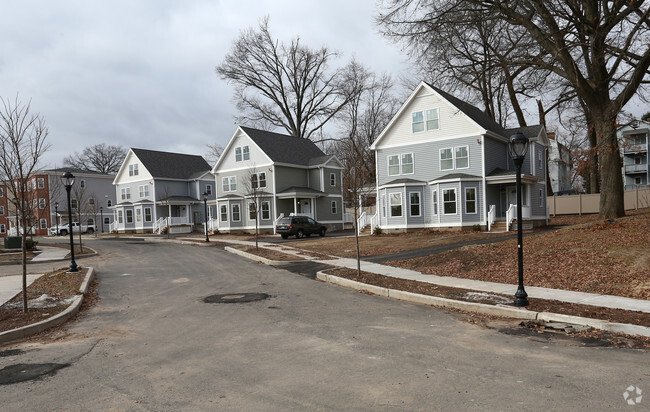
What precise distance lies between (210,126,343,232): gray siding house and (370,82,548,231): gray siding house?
29.9ft

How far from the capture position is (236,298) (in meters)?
10.4

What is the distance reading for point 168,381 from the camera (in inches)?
199

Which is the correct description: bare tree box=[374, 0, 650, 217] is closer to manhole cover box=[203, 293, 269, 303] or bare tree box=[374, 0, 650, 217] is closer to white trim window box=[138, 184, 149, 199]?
manhole cover box=[203, 293, 269, 303]

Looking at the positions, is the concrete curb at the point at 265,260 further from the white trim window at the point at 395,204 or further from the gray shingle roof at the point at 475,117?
the gray shingle roof at the point at 475,117

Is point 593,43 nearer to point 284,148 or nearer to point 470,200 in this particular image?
point 470,200

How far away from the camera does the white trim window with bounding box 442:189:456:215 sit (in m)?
27.8

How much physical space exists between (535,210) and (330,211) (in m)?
17.8

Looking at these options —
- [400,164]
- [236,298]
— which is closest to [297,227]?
[400,164]

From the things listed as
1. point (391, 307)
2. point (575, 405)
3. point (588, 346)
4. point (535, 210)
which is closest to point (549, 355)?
point (588, 346)

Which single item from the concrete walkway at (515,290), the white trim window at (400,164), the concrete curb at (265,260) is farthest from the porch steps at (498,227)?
the concrete curb at (265,260)

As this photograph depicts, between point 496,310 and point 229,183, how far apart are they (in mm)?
34943

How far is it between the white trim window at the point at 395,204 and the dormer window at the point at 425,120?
15.8ft

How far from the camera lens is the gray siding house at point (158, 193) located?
47312 millimetres

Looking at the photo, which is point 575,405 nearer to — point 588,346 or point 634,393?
point 634,393
